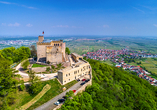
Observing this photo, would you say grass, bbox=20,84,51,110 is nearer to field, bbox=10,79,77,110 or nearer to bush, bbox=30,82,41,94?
field, bbox=10,79,77,110

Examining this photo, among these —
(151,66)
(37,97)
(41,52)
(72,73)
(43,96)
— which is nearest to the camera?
(37,97)

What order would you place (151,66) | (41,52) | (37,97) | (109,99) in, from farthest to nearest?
(151,66) < (41,52) < (109,99) < (37,97)

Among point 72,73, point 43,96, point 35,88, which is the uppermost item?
point 72,73

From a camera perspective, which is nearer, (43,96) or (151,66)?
(43,96)

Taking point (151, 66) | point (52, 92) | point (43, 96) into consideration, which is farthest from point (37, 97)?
point (151, 66)

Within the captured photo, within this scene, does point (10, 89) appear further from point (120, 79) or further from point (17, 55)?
point (120, 79)

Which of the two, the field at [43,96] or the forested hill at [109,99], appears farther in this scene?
the forested hill at [109,99]

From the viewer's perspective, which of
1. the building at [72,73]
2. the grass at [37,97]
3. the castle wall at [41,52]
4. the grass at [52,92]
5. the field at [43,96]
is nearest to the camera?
the grass at [37,97]

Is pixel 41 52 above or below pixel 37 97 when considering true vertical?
above

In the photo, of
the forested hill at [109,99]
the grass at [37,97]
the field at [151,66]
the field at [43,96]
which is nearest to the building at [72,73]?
the field at [43,96]

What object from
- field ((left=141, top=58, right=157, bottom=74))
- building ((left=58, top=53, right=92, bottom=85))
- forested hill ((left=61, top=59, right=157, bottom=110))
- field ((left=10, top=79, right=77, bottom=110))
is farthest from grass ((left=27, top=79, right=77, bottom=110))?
field ((left=141, top=58, right=157, bottom=74))

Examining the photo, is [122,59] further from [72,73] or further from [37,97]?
[37,97]

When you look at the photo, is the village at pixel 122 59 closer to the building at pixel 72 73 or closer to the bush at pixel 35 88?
the building at pixel 72 73
